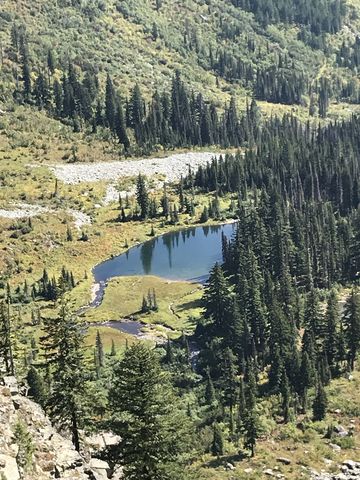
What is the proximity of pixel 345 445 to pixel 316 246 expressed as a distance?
227 ft

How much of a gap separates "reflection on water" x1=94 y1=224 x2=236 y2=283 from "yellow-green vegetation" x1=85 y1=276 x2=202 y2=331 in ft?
20.1

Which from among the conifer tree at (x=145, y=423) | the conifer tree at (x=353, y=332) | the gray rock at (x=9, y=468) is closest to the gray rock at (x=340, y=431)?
the conifer tree at (x=353, y=332)

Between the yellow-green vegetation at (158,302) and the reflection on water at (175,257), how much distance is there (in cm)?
613

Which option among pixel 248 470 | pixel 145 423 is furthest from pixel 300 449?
pixel 145 423

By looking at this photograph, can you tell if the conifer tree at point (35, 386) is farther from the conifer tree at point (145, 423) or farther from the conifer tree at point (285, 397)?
the conifer tree at point (285, 397)

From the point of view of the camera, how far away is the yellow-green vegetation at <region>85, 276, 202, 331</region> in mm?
130500

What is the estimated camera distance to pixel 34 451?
4041 centimetres

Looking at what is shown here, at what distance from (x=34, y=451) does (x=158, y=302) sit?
3856 inches

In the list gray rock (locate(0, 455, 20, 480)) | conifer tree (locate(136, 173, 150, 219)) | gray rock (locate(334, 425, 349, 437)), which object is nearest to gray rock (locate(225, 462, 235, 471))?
gray rock (locate(334, 425, 349, 437))

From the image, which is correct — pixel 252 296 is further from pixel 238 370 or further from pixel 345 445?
pixel 345 445

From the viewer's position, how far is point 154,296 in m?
136

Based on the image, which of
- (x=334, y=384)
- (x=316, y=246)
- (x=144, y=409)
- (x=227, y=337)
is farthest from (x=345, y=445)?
(x=316, y=246)

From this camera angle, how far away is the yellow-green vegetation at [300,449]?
79.1 meters

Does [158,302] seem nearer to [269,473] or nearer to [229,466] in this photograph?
[229,466]
